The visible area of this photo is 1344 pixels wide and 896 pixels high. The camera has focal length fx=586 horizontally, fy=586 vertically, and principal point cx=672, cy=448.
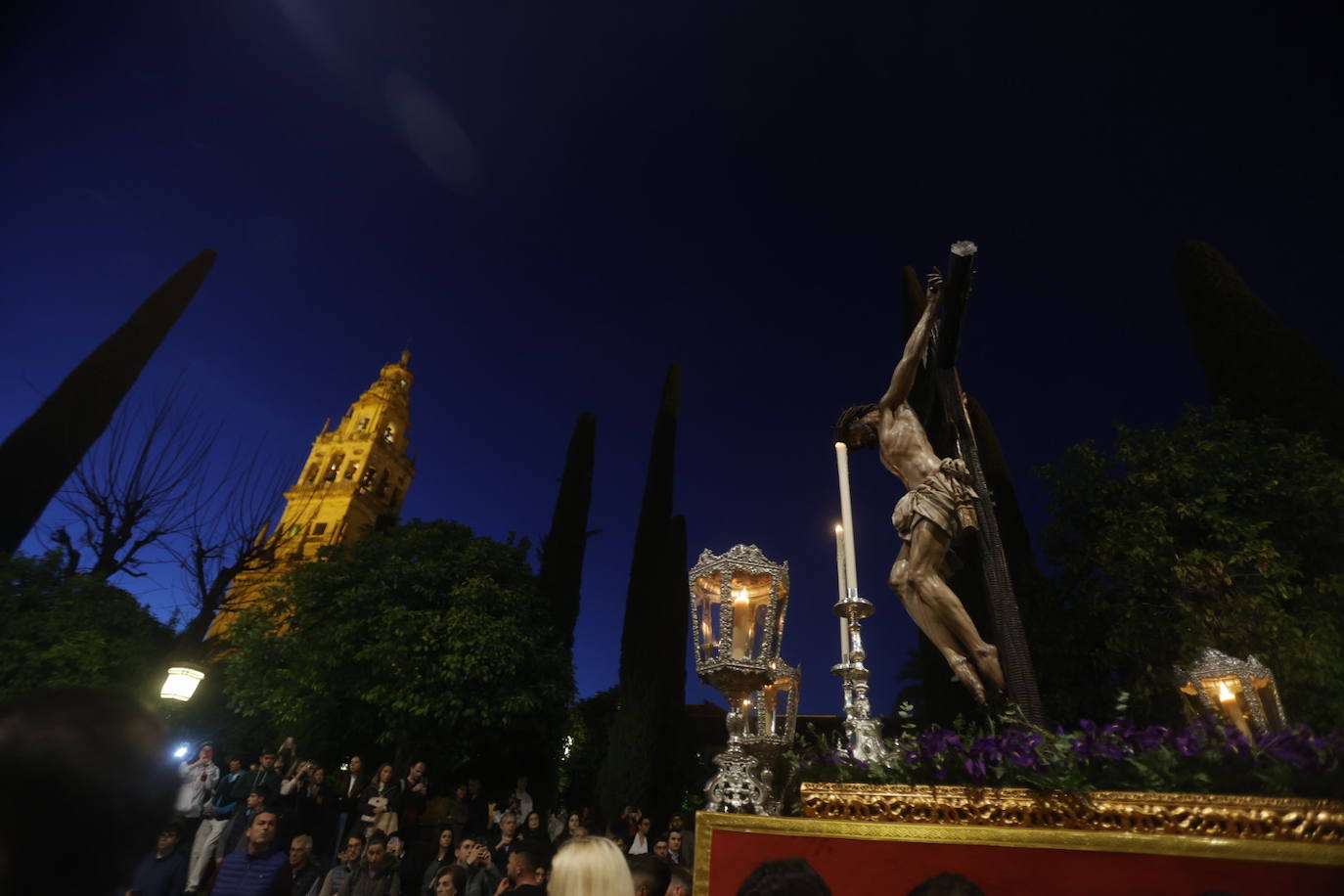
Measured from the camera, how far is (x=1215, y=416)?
34.7 ft

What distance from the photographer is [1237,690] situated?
6.45m

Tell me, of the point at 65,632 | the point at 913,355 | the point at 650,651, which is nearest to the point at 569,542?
the point at 650,651

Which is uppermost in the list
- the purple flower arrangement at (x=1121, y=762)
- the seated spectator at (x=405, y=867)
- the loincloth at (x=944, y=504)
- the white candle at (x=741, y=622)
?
the loincloth at (x=944, y=504)

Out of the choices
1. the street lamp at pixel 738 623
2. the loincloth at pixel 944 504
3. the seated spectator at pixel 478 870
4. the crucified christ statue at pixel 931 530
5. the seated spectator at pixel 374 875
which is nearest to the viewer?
the street lamp at pixel 738 623

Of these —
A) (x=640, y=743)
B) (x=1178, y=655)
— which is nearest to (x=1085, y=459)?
(x=1178, y=655)

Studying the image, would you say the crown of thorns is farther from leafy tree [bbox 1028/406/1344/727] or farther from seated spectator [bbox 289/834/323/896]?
leafy tree [bbox 1028/406/1344/727]

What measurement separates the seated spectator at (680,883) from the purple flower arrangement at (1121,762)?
1.80 m

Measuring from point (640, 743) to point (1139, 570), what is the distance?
13237mm

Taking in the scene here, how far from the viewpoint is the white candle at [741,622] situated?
10.4ft

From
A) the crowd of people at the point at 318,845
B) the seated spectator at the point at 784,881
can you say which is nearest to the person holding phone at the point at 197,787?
the crowd of people at the point at 318,845

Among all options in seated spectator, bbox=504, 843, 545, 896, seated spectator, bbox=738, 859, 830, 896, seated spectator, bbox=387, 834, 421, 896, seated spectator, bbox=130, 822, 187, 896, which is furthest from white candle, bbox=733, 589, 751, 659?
seated spectator, bbox=387, 834, 421, 896

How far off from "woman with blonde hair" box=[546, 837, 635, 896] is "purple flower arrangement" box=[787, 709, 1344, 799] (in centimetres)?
89

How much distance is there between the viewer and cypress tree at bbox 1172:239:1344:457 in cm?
1084

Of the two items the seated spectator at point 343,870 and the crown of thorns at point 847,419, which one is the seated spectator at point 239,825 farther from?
the crown of thorns at point 847,419
